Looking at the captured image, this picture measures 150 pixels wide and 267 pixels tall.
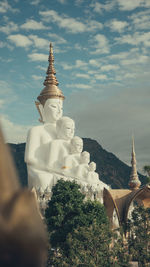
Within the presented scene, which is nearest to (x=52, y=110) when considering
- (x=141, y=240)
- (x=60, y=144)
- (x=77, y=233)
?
(x=60, y=144)

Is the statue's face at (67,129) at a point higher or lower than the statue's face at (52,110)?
lower

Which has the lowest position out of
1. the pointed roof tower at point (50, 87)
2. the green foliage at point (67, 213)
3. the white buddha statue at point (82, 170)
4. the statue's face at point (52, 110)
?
the green foliage at point (67, 213)

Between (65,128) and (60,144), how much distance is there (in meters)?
1.20

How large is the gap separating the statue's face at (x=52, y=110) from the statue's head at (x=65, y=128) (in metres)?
1.80

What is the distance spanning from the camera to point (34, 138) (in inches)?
1039

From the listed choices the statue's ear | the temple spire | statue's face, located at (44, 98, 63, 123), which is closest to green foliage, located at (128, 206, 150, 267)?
statue's face, located at (44, 98, 63, 123)

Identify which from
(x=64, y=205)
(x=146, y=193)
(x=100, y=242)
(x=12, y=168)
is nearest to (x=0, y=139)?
(x=12, y=168)

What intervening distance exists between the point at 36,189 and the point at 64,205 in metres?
4.44

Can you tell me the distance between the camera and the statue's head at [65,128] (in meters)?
26.2

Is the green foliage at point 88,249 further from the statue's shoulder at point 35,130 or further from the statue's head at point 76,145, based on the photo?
the statue's shoulder at point 35,130

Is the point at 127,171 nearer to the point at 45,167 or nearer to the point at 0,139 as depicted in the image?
the point at 45,167

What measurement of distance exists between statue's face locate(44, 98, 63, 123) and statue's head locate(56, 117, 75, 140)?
1.80m

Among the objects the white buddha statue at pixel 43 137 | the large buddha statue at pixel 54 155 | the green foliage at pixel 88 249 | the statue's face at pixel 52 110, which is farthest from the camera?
the statue's face at pixel 52 110

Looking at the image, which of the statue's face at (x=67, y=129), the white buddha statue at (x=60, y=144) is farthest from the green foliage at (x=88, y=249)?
the statue's face at (x=67, y=129)
